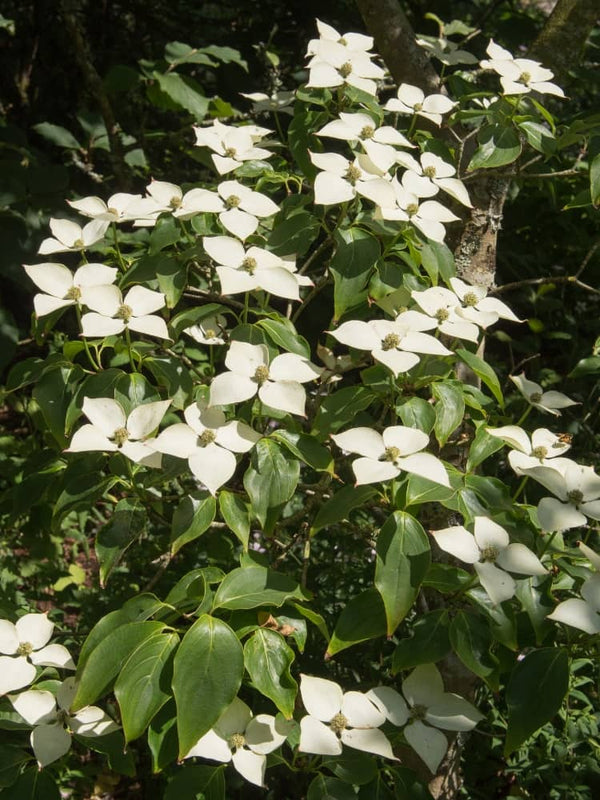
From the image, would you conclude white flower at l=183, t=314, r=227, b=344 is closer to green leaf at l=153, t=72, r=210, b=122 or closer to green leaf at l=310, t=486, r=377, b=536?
green leaf at l=310, t=486, r=377, b=536

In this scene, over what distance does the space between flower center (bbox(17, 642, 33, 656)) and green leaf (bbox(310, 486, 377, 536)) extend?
15.9 inches

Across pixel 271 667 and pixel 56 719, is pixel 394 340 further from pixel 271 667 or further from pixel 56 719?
pixel 56 719

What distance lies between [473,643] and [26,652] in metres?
0.57

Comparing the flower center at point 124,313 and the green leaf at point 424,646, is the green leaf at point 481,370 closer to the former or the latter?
the green leaf at point 424,646

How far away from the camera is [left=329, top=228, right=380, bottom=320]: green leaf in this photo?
1.17m

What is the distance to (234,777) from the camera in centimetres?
165

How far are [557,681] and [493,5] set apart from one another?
209cm

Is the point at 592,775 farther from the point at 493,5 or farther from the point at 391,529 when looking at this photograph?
the point at 493,5

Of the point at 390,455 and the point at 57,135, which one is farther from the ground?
the point at 390,455

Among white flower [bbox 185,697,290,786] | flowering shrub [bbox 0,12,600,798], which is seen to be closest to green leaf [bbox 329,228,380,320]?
flowering shrub [bbox 0,12,600,798]

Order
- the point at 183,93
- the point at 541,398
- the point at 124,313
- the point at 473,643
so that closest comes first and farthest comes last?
the point at 473,643
the point at 124,313
the point at 541,398
the point at 183,93

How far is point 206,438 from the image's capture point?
1.04 m

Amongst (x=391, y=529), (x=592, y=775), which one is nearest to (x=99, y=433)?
(x=391, y=529)

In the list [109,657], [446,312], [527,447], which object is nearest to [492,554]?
[527,447]
